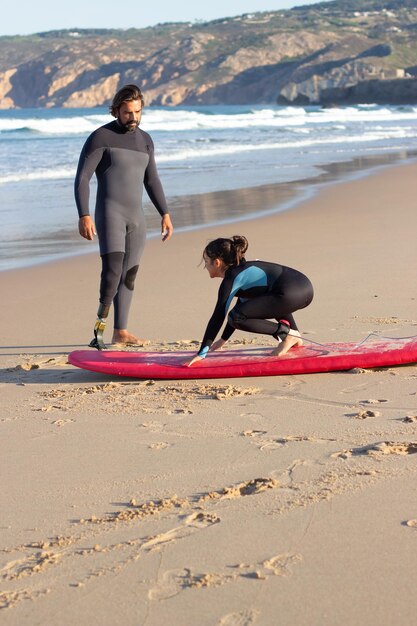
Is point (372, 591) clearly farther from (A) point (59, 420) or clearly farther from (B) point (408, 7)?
(B) point (408, 7)

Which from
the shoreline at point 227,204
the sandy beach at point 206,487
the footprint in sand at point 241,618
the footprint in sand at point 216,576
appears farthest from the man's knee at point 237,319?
the shoreline at point 227,204

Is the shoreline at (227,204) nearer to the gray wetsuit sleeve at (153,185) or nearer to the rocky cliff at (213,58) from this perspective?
the gray wetsuit sleeve at (153,185)

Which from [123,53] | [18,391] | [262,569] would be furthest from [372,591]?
[123,53]

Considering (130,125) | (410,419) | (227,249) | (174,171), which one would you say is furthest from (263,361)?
(174,171)

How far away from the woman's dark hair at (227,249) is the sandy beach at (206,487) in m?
0.68

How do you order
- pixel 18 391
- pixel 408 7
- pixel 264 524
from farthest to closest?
1. pixel 408 7
2. pixel 18 391
3. pixel 264 524

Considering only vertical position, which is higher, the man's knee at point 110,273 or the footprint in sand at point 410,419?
the man's knee at point 110,273

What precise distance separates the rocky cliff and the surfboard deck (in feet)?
363

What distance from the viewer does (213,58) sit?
150m

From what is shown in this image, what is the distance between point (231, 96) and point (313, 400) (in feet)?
461

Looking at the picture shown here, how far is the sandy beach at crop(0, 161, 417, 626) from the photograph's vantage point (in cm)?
267

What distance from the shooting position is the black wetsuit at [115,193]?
235 inches

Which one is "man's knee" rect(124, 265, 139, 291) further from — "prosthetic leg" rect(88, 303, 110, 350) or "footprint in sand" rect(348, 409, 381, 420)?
"footprint in sand" rect(348, 409, 381, 420)

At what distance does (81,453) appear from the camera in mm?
4035
